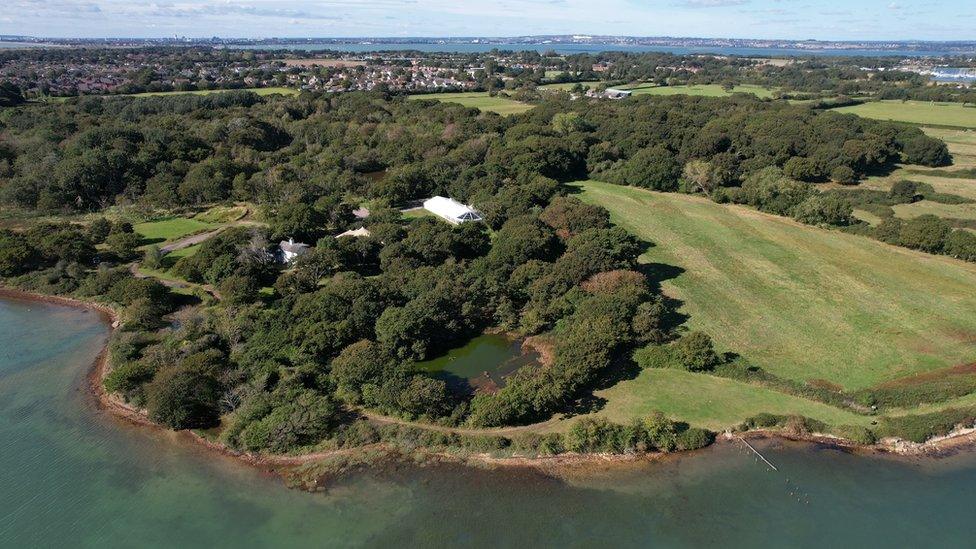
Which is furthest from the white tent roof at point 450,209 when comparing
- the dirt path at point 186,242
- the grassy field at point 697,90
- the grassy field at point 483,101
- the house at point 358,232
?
the grassy field at point 697,90

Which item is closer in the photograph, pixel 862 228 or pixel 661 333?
pixel 661 333

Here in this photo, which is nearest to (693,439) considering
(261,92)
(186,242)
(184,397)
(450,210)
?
(184,397)

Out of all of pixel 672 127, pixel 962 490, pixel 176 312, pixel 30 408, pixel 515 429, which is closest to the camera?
pixel 962 490

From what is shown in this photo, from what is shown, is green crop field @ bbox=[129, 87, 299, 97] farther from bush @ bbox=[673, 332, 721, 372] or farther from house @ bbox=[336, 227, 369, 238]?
bush @ bbox=[673, 332, 721, 372]

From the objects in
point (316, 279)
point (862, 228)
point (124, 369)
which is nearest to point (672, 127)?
point (862, 228)

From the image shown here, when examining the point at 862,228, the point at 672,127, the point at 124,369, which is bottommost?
the point at 124,369

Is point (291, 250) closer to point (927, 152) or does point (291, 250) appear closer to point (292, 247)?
point (292, 247)

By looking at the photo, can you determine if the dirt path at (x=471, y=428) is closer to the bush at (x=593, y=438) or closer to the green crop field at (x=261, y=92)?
the bush at (x=593, y=438)

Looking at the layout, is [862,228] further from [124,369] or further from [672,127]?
[124,369]
